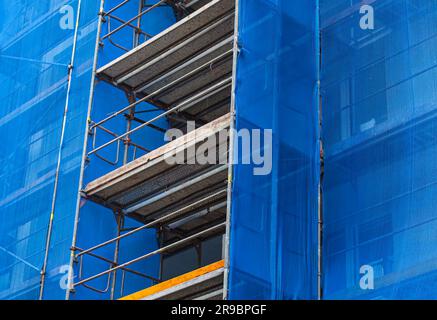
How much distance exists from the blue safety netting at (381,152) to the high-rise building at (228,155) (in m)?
0.02

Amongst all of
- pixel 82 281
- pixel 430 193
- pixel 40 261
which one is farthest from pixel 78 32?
pixel 430 193

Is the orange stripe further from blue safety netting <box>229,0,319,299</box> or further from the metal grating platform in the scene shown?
the metal grating platform

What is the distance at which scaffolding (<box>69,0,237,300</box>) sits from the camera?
12922mm

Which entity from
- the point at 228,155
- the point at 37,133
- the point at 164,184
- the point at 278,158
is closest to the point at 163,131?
the point at 164,184

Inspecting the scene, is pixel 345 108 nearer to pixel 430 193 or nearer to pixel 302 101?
pixel 302 101

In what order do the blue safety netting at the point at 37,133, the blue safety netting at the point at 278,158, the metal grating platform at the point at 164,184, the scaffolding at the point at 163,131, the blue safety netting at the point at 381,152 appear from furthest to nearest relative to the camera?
1. the blue safety netting at the point at 37,133
2. the scaffolding at the point at 163,131
3. the metal grating platform at the point at 164,184
4. the blue safety netting at the point at 278,158
5. the blue safety netting at the point at 381,152

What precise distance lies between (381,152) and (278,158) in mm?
1046

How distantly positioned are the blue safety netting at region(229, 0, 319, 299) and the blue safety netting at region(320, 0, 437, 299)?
19 cm

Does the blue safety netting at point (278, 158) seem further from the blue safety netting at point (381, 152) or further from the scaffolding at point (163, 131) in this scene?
the scaffolding at point (163, 131)

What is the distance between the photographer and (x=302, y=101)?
12609mm

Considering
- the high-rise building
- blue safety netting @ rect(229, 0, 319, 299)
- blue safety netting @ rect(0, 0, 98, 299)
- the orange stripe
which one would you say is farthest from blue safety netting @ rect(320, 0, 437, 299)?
blue safety netting @ rect(0, 0, 98, 299)

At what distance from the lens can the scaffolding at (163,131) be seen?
509 inches

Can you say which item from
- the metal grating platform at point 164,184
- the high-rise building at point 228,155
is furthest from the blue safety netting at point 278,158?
the metal grating platform at point 164,184

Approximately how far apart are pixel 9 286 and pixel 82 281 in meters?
2.22
